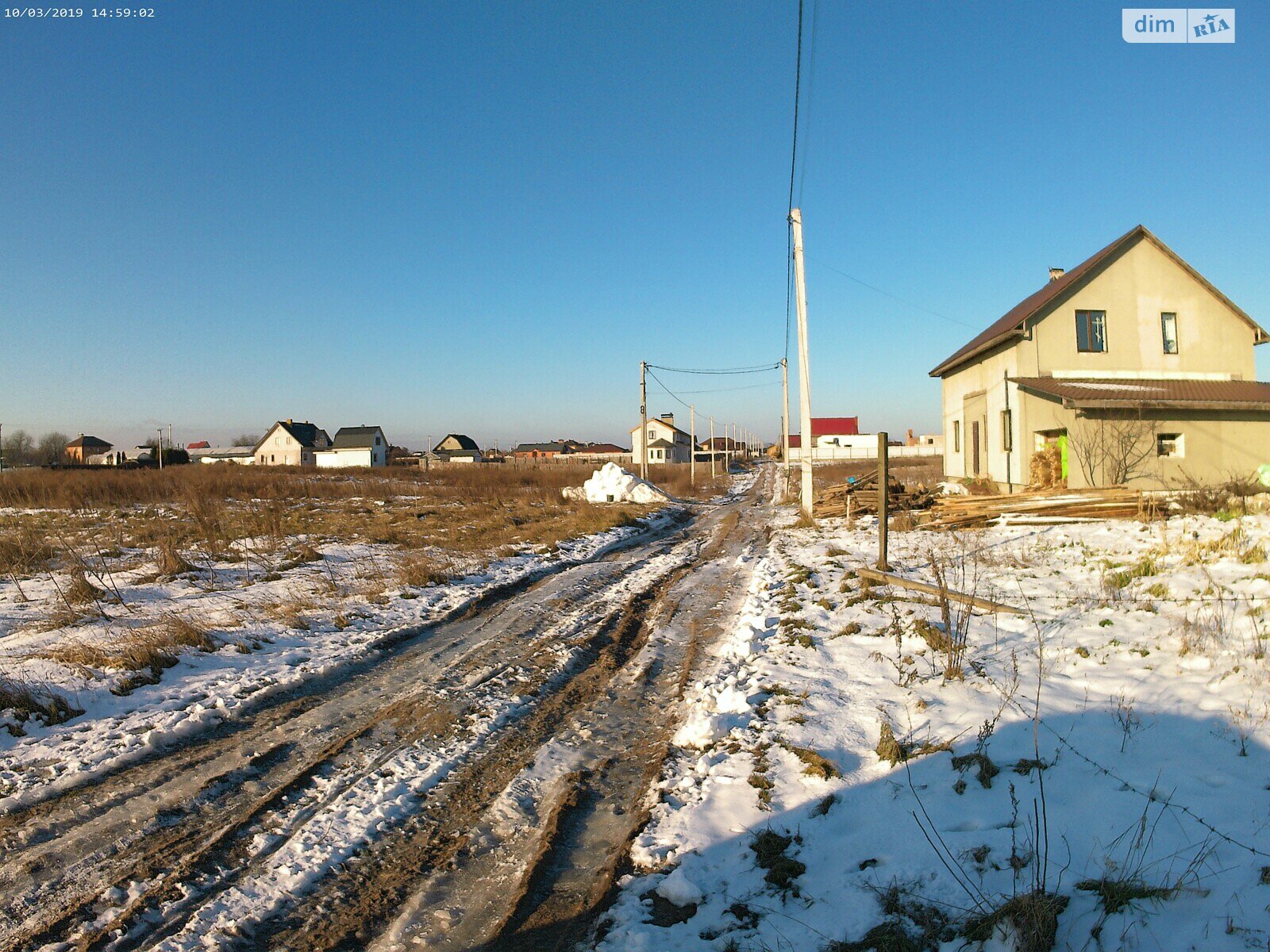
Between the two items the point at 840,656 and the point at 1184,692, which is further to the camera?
the point at 840,656

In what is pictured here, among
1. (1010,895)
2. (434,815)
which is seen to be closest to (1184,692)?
(1010,895)

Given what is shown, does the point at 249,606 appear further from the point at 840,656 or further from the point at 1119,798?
the point at 1119,798

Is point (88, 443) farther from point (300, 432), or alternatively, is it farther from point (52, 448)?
point (300, 432)

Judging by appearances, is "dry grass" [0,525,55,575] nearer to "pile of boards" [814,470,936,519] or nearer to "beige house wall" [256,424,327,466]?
"pile of boards" [814,470,936,519]

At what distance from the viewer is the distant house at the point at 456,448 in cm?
11375

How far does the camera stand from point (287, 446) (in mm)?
91188

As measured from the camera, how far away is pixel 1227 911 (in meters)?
2.81

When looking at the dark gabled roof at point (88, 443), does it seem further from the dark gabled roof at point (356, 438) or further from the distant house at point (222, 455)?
the dark gabled roof at point (356, 438)

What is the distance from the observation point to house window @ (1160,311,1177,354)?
22.3 metres

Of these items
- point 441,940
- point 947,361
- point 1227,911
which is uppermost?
point 947,361

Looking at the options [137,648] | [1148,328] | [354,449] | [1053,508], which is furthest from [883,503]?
[354,449]

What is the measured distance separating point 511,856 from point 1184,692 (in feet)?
15.9

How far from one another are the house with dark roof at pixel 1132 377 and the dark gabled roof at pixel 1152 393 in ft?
0.23

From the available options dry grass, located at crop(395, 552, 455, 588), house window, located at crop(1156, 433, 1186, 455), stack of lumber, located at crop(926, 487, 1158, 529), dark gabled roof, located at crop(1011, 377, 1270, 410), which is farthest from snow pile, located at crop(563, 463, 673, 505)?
house window, located at crop(1156, 433, 1186, 455)
